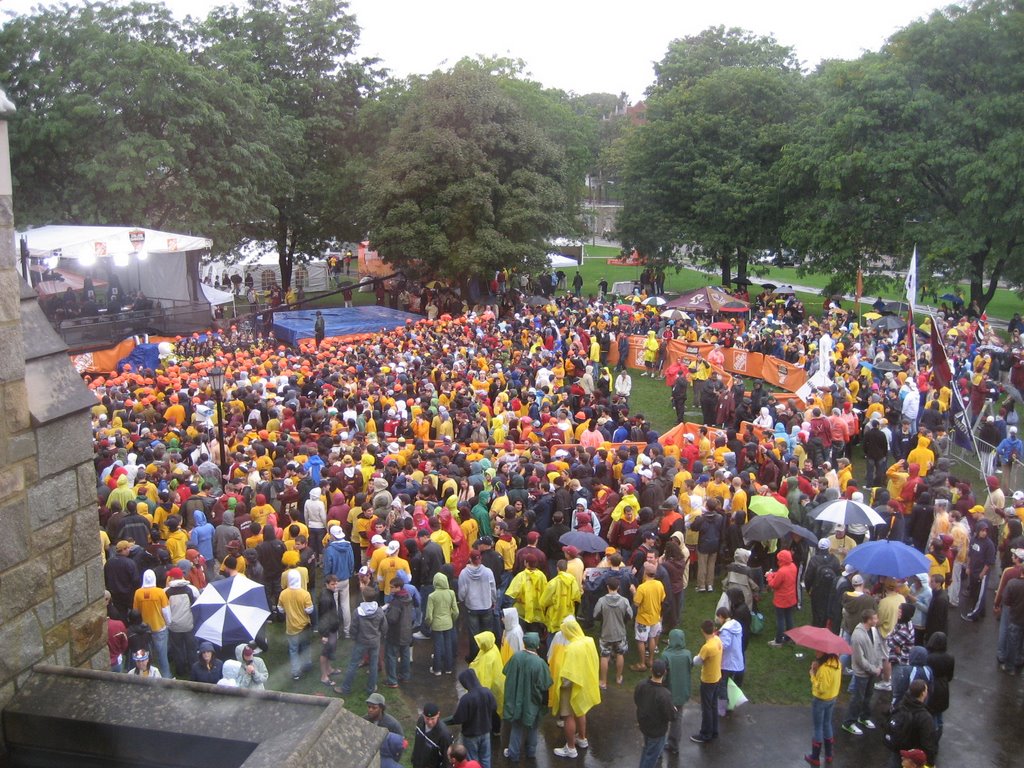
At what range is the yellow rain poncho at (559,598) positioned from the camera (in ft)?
33.2

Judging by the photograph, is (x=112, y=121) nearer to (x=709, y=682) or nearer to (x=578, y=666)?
(x=578, y=666)

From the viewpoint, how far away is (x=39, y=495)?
396cm

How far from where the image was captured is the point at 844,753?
9.16 meters

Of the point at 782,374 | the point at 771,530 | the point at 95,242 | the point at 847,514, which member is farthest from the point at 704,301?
the point at 771,530

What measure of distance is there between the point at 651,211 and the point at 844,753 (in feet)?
112

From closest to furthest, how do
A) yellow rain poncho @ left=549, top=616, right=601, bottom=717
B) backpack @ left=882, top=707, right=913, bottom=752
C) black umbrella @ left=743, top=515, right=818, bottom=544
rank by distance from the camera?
backpack @ left=882, top=707, right=913, bottom=752 < yellow rain poncho @ left=549, top=616, right=601, bottom=717 < black umbrella @ left=743, top=515, right=818, bottom=544

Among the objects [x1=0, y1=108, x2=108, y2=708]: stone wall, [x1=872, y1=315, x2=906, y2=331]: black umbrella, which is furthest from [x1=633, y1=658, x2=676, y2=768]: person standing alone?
[x1=872, y1=315, x2=906, y2=331]: black umbrella

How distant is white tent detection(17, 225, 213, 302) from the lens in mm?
26312

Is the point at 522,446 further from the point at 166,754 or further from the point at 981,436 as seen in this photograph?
the point at 166,754

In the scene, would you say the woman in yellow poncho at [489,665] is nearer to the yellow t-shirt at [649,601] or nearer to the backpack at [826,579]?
the yellow t-shirt at [649,601]

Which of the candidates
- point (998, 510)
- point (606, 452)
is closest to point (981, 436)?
point (998, 510)

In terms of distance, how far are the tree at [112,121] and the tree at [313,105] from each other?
18.8 feet

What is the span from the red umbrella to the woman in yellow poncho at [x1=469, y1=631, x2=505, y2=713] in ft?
8.91

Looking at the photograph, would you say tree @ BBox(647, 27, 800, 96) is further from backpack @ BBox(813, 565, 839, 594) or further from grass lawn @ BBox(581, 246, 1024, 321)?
backpack @ BBox(813, 565, 839, 594)
